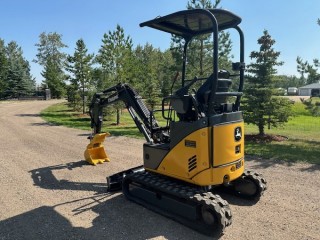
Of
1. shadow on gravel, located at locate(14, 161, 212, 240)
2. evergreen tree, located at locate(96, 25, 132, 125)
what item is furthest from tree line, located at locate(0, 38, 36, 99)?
shadow on gravel, located at locate(14, 161, 212, 240)

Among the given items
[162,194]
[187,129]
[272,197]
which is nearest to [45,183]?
[162,194]

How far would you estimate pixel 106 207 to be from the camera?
6.48 m

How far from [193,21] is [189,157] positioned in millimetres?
2624

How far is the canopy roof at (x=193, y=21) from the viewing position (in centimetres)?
568

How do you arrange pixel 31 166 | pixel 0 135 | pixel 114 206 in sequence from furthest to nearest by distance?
pixel 0 135
pixel 31 166
pixel 114 206

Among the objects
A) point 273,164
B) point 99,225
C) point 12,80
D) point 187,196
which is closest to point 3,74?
point 12,80

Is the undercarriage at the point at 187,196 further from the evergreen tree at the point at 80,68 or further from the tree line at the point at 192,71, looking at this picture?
the evergreen tree at the point at 80,68

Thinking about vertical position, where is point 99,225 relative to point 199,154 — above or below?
below

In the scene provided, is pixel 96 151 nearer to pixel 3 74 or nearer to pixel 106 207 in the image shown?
pixel 106 207

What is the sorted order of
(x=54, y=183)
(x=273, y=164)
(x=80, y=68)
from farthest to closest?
(x=80, y=68), (x=273, y=164), (x=54, y=183)

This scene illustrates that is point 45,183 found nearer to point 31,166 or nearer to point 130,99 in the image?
point 31,166

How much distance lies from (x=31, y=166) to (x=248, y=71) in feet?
32.6

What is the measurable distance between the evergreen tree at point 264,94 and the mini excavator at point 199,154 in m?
7.79

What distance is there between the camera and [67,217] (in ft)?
19.7
